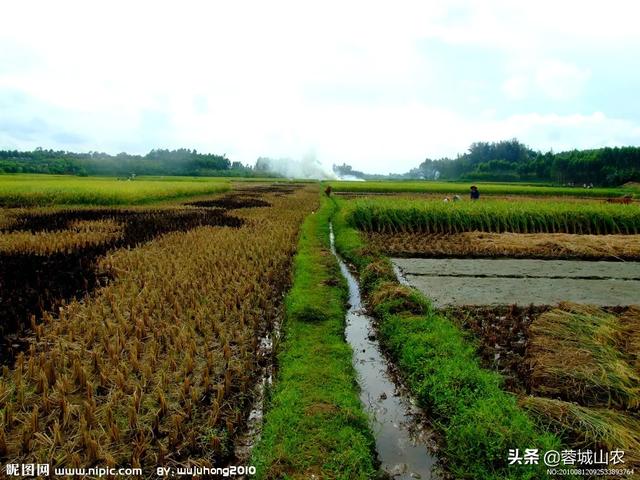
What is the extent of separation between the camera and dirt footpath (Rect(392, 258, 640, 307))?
766 centimetres

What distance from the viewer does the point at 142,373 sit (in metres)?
4.41

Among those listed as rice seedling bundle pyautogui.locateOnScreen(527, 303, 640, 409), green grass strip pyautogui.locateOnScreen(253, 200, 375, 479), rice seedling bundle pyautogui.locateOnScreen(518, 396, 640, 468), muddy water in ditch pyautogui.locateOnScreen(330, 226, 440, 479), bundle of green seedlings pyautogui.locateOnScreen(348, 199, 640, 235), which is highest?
bundle of green seedlings pyautogui.locateOnScreen(348, 199, 640, 235)

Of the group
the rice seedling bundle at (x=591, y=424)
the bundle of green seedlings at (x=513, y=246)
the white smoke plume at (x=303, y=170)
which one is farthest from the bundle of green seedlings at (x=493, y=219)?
the white smoke plume at (x=303, y=170)

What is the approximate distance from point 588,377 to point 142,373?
5.03 metres

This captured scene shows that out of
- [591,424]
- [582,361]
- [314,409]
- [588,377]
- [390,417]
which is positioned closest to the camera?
[591,424]

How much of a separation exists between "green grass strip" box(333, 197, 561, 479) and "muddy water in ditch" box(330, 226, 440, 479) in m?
0.17

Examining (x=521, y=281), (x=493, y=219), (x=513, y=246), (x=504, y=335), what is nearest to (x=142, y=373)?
(x=504, y=335)

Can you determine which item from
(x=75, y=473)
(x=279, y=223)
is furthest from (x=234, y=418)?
(x=279, y=223)

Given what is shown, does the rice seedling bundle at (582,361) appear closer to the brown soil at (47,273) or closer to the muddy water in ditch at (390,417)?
the muddy water in ditch at (390,417)

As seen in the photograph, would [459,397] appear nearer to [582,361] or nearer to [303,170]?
[582,361]

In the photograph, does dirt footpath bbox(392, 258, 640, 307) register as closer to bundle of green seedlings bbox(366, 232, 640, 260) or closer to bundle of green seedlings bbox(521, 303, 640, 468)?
bundle of green seedlings bbox(366, 232, 640, 260)

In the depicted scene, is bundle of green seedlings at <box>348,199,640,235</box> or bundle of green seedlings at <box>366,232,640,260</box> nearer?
bundle of green seedlings at <box>366,232,640,260</box>

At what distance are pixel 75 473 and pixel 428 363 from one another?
3771 millimetres

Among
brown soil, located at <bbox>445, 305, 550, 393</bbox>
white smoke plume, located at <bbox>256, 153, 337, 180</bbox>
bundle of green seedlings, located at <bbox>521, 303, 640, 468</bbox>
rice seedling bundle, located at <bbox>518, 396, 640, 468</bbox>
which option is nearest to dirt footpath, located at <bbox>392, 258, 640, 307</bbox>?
brown soil, located at <bbox>445, 305, 550, 393</bbox>
